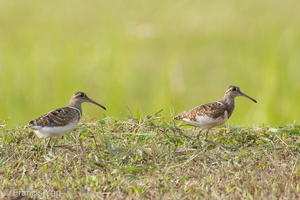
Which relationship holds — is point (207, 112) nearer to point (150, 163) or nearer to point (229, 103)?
point (229, 103)

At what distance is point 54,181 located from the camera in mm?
6352

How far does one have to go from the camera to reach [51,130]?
7160 millimetres

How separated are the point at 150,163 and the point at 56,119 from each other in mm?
1087

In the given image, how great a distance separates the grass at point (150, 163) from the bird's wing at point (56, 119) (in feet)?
0.74

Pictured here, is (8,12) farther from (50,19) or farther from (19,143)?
(19,143)

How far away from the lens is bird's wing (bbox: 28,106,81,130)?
23.4ft

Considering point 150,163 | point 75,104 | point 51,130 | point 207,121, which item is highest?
point 75,104

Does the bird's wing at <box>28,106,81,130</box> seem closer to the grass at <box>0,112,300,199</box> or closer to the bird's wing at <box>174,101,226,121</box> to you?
the grass at <box>0,112,300,199</box>

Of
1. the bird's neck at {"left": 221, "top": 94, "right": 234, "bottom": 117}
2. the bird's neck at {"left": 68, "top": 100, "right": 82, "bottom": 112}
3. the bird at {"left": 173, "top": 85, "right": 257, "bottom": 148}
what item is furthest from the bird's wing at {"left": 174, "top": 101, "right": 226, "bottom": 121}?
the bird's neck at {"left": 68, "top": 100, "right": 82, "bottom": 112}

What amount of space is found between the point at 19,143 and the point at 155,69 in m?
→ 4.86

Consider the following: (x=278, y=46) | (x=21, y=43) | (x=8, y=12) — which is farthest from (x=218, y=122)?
(x=8, y=12)

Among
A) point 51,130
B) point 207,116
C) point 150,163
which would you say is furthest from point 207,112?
point 51,130

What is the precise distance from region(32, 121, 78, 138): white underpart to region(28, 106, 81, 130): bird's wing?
0.03 metres

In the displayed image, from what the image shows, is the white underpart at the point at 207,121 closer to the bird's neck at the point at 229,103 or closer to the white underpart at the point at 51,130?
the bird's neck at the point at 229,103
